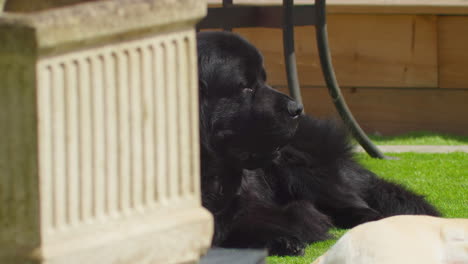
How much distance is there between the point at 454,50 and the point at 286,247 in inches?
115

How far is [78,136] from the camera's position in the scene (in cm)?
98

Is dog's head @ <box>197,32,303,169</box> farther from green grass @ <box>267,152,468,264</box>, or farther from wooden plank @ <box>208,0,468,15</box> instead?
wooden plank @ <box>208,0,468,15</box>

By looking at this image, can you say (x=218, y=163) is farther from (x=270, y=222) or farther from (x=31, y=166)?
(x=31, y=166)

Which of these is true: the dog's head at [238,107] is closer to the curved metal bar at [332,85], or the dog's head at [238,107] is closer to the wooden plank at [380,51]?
the curved metal bar at [332,85]

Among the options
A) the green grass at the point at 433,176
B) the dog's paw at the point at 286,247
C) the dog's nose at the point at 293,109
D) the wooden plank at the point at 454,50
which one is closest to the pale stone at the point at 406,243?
the dog's paw at the point at 286,247

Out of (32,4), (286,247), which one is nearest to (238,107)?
(286,247)

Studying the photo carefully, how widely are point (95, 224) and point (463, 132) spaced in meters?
4.20

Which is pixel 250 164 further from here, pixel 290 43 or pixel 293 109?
pixel 290 43

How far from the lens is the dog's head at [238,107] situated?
2.49m

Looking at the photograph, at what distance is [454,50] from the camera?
16.0 ft

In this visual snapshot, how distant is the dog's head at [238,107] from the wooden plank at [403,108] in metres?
2.35

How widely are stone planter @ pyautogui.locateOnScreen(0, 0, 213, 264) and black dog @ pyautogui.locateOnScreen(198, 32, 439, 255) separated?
50.7 inches

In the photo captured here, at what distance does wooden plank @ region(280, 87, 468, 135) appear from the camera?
15.9 ft

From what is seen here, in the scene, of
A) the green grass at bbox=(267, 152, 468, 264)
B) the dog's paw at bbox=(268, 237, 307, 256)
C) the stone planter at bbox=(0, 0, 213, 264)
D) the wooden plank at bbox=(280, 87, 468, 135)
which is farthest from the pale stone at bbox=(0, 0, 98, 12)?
the wooden plank at bbox=(280, 87, 468, 135)
